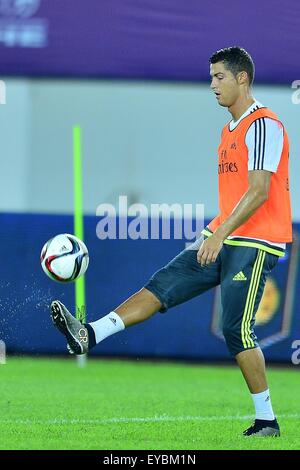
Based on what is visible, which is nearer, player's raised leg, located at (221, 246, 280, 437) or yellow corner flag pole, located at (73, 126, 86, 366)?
player's raised leg, located at (221, 246, 280, 437)

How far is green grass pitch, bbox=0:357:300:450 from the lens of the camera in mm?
7020

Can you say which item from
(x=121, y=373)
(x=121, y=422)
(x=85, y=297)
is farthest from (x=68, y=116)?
(x=121, y=422)

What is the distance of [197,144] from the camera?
12875 millimetres

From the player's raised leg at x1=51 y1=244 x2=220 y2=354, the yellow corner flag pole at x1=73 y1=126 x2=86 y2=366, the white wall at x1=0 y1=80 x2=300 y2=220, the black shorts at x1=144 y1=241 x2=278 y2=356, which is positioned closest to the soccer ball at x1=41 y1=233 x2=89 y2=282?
the player's raised leg at x1=51 y1=244 x2=220 y2=354

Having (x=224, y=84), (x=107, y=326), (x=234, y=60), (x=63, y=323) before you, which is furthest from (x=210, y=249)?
(x=234, y=60)

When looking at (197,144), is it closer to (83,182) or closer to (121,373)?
(83,182)

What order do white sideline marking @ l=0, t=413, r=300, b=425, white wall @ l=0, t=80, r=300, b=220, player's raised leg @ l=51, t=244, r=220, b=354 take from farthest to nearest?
white wall @ l=0, t=80, r=300, b=220
white sideline marking @ l=0, t=413, r=300, b=425
player's raised leg @ l=51, t=244, r=220, b=354

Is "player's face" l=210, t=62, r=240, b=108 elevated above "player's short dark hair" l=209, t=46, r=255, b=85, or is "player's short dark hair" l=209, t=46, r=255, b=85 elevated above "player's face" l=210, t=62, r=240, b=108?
"player's short dark hair" l=209, t=46, r=255, b=85

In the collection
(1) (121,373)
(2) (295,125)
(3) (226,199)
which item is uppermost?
(2) (295,125)

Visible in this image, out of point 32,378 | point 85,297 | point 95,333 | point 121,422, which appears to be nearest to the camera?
point 95,333

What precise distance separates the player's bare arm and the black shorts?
0.25 m

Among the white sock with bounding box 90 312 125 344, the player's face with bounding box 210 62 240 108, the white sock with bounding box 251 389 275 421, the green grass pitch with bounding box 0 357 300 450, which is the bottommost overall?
the green grass pitch with bounding box 0 357 300 450

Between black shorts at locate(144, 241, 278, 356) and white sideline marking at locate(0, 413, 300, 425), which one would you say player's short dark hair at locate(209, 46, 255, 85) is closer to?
black shorts at locate(144, 241, 278, 356)

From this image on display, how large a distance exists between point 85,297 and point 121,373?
1190 millimetres
